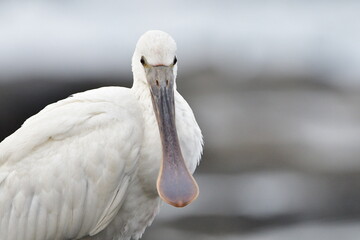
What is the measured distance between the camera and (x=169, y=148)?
802 centimetres

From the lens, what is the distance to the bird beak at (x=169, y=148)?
7.98 meters

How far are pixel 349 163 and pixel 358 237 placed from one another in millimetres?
1941

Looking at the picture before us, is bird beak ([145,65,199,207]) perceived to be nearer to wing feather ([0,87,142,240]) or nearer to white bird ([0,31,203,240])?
white bird ([0,31,203,240])

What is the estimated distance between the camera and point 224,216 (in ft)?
46.3

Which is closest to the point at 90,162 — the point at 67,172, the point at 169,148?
the point at 67,172

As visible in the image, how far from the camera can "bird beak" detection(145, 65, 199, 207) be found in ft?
26.2

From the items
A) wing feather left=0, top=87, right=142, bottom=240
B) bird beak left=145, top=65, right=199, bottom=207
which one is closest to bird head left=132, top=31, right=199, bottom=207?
bird beak left=145, top=65, right=199, bottom=207

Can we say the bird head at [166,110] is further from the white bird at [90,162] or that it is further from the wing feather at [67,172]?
the wing feather at [67,172]

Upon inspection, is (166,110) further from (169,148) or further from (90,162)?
(90,162)

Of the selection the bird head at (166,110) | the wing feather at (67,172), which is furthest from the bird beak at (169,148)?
the wing feather at (67,172)

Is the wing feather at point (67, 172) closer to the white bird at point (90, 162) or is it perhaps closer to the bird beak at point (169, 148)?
the white bird at point (90, 162)

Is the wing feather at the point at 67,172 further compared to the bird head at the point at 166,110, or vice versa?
the wing feather at the point at 67,172

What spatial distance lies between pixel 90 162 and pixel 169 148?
0.58 metres

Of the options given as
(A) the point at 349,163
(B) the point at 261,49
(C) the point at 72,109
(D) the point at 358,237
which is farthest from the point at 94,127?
(B) the point at 261,49
